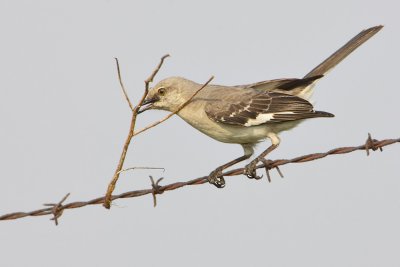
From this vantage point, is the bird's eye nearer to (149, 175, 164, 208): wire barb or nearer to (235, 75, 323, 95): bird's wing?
(235, 75, 323, 95): bird's wing

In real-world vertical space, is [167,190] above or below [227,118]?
below

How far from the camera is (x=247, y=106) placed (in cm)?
764

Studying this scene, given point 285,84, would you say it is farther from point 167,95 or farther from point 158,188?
point 158,188

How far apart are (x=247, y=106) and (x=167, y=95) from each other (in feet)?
3.59

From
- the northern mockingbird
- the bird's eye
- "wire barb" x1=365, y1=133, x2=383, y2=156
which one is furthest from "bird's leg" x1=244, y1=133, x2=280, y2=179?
"wire barb" x1=365, y1=133, x2=383, y2=156

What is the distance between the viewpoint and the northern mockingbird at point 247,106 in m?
7.42

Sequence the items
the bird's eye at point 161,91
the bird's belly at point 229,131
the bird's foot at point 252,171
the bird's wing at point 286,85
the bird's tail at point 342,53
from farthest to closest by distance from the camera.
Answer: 1. the bird's tail at point 342,53
2. the bird's eye at point 161,91
3. the bird's wing at point 286,85
4. the bird's belly at point 229,131
5. the bird's foot at point 252,171

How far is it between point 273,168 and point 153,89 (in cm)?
260

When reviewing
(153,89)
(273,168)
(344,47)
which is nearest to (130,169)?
(273,168)

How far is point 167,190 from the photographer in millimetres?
5688

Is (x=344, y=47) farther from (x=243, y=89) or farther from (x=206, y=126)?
(x=206, y=126)

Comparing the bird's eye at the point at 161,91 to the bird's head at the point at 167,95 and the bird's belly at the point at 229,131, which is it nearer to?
the bird's head at the point at 167,95

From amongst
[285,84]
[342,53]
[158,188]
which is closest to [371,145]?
[158,188]

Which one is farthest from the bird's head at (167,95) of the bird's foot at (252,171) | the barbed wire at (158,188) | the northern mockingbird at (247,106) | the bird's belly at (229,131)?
the barbed wire at (158,188)
